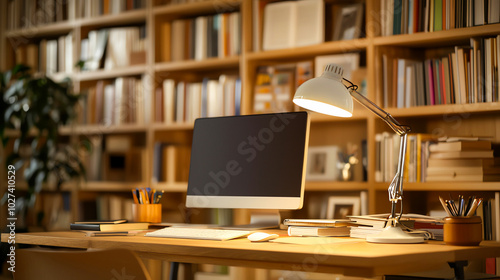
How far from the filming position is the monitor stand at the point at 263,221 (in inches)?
90.3

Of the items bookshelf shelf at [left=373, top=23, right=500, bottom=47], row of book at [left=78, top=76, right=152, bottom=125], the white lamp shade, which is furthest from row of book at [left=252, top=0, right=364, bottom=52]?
the white lamp shade

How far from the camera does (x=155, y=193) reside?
249cm

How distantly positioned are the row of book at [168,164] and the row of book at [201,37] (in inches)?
20.9

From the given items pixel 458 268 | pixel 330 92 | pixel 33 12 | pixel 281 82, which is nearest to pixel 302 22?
pixel 281 82

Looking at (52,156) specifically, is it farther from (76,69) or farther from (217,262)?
(217,262)

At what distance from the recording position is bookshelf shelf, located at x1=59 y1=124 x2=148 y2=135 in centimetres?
371

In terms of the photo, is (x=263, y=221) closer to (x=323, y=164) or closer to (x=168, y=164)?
(x=323, y=164)

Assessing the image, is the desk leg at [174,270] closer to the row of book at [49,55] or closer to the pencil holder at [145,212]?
the pencil holder at [145,212]

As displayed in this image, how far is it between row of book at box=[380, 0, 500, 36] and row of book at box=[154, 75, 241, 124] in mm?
886

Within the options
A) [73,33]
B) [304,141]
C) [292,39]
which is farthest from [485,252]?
[73,33]

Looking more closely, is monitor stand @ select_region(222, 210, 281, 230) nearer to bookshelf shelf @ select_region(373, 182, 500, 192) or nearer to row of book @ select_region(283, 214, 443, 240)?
row of book @ select_region(283, 214, 443, 240)

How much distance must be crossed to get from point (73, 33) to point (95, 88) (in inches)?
15.6

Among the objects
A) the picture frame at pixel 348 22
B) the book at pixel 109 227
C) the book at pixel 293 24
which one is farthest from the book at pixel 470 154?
the book at pixel 109 227

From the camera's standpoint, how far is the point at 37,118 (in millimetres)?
3652
